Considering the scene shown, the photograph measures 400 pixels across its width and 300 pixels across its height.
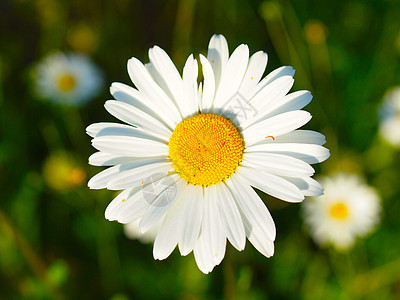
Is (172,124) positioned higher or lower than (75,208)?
higher

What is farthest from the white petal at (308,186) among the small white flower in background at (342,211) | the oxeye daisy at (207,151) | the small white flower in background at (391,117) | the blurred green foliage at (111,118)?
the small white flower in background at (391,117)

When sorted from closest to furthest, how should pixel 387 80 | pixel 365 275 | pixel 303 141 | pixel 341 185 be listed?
1. pixel 303 141
2. pixel 365 275
3. pixel 341 185
4. pixel 387 80

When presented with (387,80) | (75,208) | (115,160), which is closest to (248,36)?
(387,80)

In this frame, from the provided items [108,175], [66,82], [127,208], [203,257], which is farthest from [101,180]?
[66,82]

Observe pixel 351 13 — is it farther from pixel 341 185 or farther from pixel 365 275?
pixel 365 275

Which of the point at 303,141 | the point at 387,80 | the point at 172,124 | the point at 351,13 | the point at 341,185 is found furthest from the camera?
the point at 351,13

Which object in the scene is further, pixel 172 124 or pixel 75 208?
pixel 75 208
